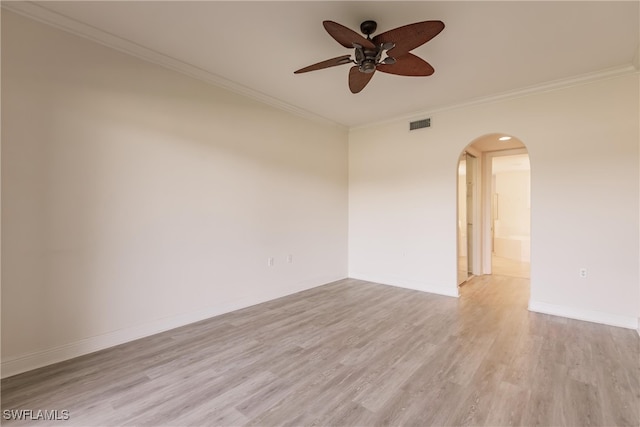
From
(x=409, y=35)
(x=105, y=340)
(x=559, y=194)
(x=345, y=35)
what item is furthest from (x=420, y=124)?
(x=105, y=340)

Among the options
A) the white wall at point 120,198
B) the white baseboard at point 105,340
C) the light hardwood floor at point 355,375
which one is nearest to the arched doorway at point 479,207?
the light hardwood floor at point 355,375

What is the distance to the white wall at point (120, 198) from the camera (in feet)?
7.38

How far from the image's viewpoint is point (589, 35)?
2551 millimetres

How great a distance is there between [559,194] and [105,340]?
16.9 feet

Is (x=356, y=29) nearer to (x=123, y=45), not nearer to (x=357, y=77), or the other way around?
(x=357, y=77)

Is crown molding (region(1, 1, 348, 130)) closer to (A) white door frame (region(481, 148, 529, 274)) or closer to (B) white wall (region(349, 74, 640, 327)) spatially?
(B) white wall (region(349, 74, 640, 327))

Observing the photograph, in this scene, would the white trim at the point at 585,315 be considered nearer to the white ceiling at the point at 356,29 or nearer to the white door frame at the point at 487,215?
the white door frame at the point at 487,215

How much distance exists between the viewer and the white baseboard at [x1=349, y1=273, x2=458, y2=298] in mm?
4312

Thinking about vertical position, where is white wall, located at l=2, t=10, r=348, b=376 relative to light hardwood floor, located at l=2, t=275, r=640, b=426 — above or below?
above

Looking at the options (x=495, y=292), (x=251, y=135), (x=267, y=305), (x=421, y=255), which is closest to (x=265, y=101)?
(x=251, y=135)

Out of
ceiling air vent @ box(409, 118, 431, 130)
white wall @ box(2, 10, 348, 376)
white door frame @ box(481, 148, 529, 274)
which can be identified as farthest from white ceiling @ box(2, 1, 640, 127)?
white door frame @ box(481, 148, 529, 274)

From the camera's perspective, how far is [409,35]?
198 centimetres

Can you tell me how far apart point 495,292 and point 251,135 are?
14.4 ft

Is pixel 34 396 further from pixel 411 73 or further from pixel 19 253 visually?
pixel 411 73
